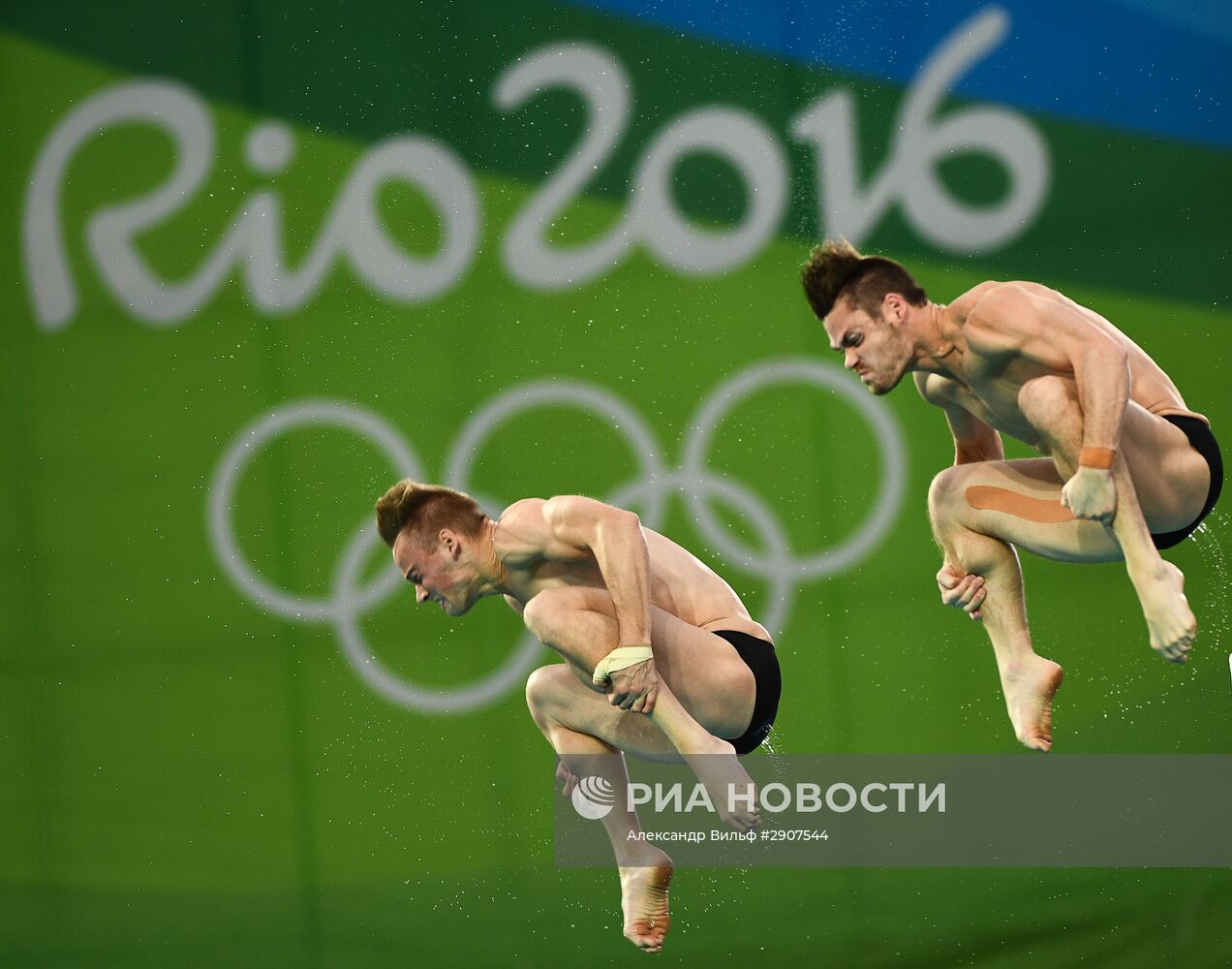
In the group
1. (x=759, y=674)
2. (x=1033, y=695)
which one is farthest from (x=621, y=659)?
(x=1033, y=695)

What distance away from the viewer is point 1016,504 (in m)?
4.93

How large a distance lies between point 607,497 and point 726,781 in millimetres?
2722

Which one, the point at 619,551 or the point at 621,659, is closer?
the point at 621,659

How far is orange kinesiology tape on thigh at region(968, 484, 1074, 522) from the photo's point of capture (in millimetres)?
4895

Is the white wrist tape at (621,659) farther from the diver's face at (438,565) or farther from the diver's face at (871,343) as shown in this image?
the diver's face at (871,343)

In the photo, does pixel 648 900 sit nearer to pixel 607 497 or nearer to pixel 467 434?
pixel 607 497

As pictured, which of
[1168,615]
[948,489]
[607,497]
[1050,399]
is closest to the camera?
[1168,615]

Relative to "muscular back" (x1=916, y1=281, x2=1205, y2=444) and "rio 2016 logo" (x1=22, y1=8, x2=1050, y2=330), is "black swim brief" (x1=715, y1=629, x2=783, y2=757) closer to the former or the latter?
"muscular back" (x1=916, y1=281, x2=1205, y2=444)

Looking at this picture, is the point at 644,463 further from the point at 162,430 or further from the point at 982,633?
the point at 162,430

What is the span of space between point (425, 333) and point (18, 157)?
6.93 ft

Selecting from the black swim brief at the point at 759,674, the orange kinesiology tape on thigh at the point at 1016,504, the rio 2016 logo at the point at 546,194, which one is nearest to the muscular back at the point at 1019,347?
the orange kinesiology tape on thigh at the point at 1016,504

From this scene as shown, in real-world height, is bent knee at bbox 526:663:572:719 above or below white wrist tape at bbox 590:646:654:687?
above

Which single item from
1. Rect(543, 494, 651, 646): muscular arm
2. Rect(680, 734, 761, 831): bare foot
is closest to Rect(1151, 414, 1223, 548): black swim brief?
Rect(680, 734, 761, 831): bare foot

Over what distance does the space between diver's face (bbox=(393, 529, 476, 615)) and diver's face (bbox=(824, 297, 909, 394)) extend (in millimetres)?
1325
